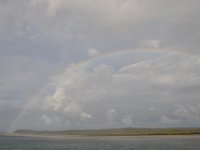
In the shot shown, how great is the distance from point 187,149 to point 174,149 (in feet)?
12.0

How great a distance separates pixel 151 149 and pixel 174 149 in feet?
21.4

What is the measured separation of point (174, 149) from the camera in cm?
8544

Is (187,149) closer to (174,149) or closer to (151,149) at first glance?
(174,149)

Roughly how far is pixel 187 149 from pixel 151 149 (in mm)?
9982

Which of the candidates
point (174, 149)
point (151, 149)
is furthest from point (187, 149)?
point (151, 149)

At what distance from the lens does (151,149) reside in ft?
282

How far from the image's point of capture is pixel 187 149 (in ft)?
275
